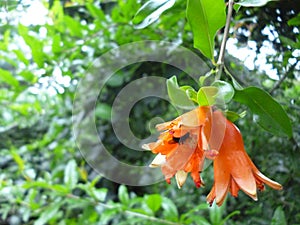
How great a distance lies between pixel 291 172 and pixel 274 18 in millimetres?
265

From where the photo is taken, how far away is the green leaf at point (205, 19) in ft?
1.68

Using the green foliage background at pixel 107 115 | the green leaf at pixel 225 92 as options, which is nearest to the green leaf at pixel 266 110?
the green leaf at pixel 225 92

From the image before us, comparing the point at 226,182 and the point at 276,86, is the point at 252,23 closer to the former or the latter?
the point at 276,86

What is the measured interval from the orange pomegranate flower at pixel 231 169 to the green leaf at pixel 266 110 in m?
0.05

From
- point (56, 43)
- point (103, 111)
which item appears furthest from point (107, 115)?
point (56, 43)

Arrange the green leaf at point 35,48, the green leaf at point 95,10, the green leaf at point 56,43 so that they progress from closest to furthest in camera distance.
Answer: the green leaf at point 35,48 < the green leaf at point 56,43 < the green leaf at point 95,10

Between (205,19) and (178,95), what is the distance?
94 millimetres

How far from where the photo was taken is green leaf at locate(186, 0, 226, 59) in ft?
1.68

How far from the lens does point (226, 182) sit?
0.47m

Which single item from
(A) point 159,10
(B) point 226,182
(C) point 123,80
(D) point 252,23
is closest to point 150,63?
(C) point 123,80

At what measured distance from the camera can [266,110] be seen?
52cm

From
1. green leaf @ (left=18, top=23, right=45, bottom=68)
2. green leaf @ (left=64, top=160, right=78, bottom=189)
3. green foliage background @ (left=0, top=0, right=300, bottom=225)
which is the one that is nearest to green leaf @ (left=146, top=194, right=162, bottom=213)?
green foliage background @ (left=0, top=0, right=300, bottom=225)

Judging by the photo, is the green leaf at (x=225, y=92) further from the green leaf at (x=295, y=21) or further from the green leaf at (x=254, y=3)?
the green leaf at (x=295, y=21)

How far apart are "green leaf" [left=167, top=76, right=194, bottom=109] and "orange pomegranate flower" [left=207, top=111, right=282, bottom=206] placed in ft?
0.11
